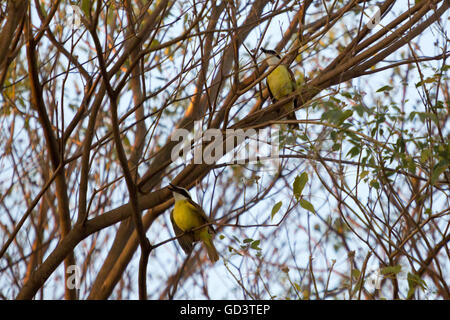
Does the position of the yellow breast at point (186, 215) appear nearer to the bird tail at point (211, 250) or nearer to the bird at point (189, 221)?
the bird at point (189, 221)

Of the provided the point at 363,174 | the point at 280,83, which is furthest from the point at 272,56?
the point at 363,174

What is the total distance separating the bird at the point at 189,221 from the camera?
4.66 m

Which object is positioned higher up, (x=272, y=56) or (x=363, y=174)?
(x=272, y=56)

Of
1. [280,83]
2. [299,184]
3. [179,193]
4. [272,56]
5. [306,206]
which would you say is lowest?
[306,206]

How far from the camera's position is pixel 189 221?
4.76 meters

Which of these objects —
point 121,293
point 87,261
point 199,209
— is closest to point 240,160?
point 199,209

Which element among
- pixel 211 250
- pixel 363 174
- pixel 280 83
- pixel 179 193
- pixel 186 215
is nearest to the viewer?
pixel 363 174

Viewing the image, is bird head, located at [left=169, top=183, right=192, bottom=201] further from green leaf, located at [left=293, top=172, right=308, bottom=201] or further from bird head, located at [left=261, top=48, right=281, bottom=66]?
green leaf, located at [left=293, top=172, right=308, bottom=201]

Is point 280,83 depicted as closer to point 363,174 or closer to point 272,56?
point 272,56

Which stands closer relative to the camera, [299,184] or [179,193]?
[299,184]

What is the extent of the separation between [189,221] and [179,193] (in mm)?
293

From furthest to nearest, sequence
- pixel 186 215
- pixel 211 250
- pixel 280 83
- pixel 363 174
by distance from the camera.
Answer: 1. pixel 280 83
2. pixel 211 250
3. pixel 186 215
4. pixel 363 174

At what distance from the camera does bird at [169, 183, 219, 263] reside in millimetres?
4656
